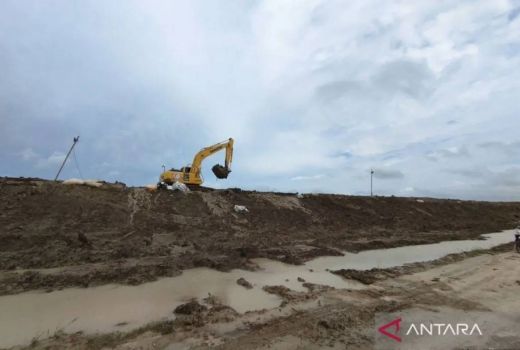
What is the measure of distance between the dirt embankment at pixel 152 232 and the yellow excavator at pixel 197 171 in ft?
6.65

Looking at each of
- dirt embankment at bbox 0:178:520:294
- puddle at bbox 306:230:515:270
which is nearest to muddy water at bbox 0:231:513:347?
dirt embankment at bbox 0:178:520:294

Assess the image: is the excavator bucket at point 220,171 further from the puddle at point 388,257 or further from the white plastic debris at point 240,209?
the puddle at point 388,257

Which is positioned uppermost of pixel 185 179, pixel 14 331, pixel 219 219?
pixel 185 179

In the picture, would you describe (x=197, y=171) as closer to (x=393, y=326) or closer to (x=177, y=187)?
(x=177, y=187)

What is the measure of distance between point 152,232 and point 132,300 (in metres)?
8.18

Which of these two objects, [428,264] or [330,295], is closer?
[330,295]

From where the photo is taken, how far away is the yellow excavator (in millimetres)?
26609

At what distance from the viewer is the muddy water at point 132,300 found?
724 cm

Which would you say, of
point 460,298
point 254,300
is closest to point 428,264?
point 460,298

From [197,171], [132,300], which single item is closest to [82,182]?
[197,171]

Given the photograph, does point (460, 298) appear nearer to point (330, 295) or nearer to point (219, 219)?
point (330, 295)

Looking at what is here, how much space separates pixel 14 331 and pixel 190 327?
351 centimetres

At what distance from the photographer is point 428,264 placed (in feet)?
47.2

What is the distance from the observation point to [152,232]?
664 inches
